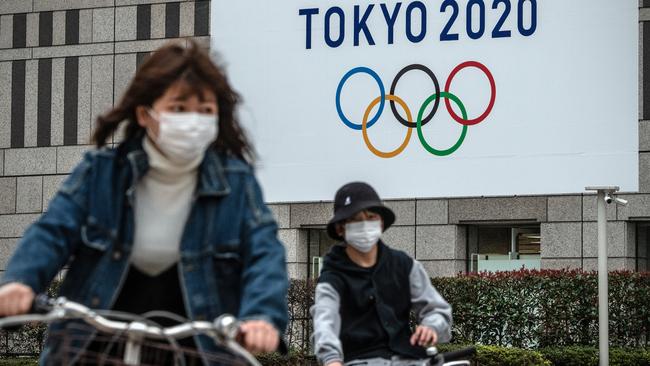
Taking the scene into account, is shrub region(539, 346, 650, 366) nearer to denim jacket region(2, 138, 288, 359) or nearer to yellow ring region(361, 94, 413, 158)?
yellow ring region(361, 94, 413, 158)

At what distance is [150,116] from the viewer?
4.21 meters

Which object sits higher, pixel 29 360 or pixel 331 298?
pixel 331 298

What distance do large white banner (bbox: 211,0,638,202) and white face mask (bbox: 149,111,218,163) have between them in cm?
1317

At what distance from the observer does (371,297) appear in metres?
6.77

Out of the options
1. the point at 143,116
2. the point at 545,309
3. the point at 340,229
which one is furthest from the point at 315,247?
the point at 143,116

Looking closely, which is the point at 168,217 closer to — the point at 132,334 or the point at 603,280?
the point at 132,334

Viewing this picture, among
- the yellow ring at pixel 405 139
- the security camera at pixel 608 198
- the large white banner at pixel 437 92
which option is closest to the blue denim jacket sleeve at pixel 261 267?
the security camera at pixel 608 198

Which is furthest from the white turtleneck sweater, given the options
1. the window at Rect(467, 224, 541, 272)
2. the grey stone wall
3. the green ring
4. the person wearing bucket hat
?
the window at Rect(467, 224, 541, 272)

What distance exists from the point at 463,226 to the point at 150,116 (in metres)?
20.6

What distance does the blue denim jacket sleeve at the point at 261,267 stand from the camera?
387 cm

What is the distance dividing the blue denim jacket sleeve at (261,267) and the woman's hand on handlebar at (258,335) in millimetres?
41

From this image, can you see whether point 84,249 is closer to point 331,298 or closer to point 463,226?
point 331,298

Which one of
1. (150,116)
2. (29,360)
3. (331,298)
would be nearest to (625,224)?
(29,360)

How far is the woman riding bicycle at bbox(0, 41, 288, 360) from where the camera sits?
403 centimetres
